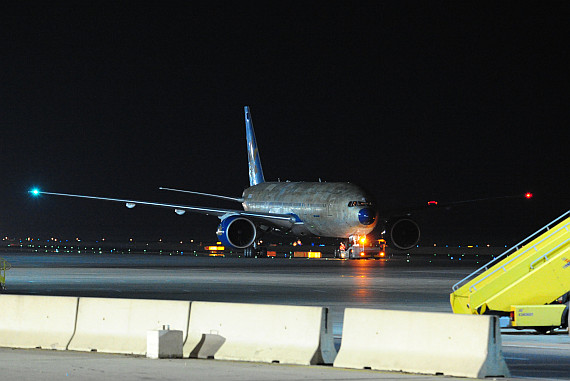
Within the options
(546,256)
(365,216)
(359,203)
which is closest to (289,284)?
(546,256)

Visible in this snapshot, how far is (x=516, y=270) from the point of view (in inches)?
729

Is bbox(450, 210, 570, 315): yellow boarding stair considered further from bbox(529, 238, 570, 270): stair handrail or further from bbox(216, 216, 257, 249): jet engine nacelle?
bbox(216, 216, 257, 249): jet engine nacelle

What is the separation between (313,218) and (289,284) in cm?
2500

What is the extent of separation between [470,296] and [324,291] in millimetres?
10471

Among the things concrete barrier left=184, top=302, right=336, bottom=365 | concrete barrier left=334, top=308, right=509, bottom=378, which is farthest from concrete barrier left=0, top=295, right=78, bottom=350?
concrete barrier left=334, top=308, right=509, bottom=378

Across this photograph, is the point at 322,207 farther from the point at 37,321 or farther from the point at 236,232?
the point at 37,321

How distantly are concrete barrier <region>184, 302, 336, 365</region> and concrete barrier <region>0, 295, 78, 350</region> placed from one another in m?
1.94

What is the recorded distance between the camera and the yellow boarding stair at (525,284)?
18.0m

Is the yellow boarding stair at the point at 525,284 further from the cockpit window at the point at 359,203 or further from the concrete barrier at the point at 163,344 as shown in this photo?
the cockpit window at the point at 359,203

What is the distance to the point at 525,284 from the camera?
59.4 feet

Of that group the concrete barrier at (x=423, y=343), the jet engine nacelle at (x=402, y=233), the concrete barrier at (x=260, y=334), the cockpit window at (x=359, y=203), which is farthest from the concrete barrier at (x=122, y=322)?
the jet engine nacelle at (x=402, y=233)

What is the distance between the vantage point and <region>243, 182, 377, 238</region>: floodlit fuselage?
53.5 metres

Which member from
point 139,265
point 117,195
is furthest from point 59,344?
point 117,195

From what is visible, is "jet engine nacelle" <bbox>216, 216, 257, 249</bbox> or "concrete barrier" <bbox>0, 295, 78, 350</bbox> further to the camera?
"jet engine nacelle" <bbox>216, 216, 257, 249</bbox>
